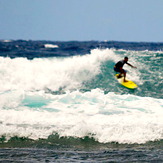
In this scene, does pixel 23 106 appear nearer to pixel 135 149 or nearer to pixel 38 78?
pixel 135 149

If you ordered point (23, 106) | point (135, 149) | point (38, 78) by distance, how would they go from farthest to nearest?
1. point (38, 78)
2. point (23, 106)
3. point (135, 149)

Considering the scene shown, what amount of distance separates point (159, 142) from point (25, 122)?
2.99 meters

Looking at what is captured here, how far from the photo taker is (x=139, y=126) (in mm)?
6984

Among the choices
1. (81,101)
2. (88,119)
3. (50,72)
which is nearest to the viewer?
(88,119)

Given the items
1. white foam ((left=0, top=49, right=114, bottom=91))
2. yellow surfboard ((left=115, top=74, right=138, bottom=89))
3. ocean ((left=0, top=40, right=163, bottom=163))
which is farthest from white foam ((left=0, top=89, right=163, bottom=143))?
white foam ((left=0, top=49, right=114, bottom=91))

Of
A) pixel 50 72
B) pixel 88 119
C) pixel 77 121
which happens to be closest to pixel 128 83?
pixel 50 72

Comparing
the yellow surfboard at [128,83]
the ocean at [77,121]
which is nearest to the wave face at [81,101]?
the ocean at [77,121]

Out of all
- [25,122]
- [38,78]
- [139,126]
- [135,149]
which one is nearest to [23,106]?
[25,122]

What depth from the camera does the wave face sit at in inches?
262

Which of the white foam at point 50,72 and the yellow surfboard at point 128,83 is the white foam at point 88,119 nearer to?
the yellow surfboard at point 128,83

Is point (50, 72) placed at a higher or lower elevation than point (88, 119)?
higher

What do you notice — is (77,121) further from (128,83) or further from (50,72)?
(50,72)

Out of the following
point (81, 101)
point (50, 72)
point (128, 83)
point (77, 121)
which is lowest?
point (77, 121)

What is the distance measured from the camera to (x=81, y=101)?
30.3 ft
